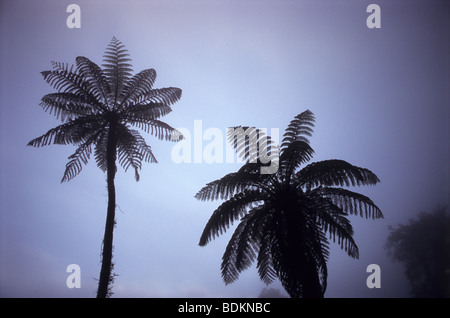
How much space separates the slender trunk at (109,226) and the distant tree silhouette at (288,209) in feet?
8.56

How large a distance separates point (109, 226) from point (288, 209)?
17.1 ft

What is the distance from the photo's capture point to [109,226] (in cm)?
684

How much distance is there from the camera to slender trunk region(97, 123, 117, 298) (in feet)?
20.2

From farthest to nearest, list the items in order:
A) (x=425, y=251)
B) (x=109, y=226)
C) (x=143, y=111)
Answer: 1. (x=425, y=251)
2. (x=143, y=111)
3. (x=109, y=226)

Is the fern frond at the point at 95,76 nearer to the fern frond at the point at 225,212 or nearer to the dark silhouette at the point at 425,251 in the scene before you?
the fern frond at the point at 225,212

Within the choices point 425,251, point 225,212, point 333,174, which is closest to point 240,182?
point 225,212

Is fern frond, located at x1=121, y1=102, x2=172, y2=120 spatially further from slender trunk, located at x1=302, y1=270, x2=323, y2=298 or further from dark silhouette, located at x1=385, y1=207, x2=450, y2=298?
dark silhouette, located at x1=385, y1=207, x2=450, y2=298

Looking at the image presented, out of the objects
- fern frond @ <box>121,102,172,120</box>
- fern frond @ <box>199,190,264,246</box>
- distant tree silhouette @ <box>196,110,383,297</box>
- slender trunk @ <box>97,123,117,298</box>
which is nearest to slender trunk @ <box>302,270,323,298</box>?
distant tree silhouette @ <box>196,110,383,297</box>

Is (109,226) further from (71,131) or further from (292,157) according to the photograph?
(292,157)

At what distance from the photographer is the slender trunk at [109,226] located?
6.17 m

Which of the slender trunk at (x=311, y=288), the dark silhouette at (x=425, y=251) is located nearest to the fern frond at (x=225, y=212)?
the slender trunk at (x=311, y=288)

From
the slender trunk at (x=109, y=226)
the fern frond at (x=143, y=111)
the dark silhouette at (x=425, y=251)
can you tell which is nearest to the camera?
the slender trunk at (x=109, y=226)

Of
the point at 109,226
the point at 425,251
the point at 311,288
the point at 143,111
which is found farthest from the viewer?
the point at 425,251
